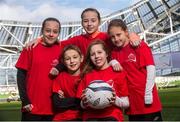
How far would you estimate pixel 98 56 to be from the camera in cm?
605

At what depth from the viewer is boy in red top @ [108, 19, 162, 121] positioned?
6453 mm

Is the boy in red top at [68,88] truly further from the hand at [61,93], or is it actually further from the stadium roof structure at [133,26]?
the stadium roof structure at [133,26]

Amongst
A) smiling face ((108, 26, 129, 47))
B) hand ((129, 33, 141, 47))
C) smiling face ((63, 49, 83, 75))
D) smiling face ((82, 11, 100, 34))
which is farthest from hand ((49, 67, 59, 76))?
hand ((129, 33, 141, 47))

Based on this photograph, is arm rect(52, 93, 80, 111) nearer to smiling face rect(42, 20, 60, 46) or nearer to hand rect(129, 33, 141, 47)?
smiling face rect(42, 20, 60, 46)

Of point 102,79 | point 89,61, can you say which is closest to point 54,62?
point 89,61

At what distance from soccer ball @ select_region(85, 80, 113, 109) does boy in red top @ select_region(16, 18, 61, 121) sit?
→ 111cm

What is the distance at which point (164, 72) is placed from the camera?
57656 millimetres

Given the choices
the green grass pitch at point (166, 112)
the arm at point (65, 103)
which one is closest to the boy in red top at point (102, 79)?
the arm at point (65, 103)

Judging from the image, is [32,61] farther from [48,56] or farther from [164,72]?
[164,72]

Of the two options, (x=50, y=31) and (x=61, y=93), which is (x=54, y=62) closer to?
(x=50, y=31)

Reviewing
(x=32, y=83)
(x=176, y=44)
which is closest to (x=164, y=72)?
(x=176, y=44)

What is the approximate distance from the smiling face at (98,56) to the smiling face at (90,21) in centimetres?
65

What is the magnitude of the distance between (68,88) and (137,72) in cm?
92

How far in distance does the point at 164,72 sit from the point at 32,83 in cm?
5158
